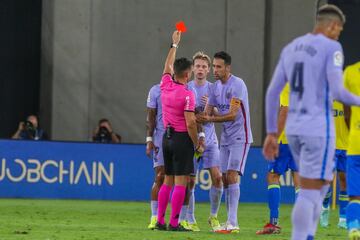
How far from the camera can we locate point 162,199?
14352 millimetres

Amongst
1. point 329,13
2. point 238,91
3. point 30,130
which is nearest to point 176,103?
point 238,91

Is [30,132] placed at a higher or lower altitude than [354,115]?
lower

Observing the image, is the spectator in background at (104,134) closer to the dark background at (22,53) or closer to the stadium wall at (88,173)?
the stadium wall at (88,173)

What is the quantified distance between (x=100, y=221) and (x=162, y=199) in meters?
2.33

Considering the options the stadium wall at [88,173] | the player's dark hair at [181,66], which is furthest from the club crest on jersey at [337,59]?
the stadium wall at [88,173]

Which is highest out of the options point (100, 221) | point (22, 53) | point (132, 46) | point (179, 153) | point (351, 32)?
point (351, 32)

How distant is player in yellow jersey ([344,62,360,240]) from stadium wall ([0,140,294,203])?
10939mm

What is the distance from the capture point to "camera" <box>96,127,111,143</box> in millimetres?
25047

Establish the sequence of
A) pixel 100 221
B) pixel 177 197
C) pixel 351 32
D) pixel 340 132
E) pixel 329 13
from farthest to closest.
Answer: pixel 351 32, pixel 100 221, pixel 340 132, pixel 177 197, pixel 329 13

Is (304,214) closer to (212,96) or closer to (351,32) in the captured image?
(212,96)

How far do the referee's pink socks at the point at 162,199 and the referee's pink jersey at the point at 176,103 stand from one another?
2.58 feet

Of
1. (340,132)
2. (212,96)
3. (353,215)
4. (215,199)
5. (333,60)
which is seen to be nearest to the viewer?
(333,60)

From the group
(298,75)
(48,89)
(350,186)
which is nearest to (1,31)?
(48,89)

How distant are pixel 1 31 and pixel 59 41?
238 cm
